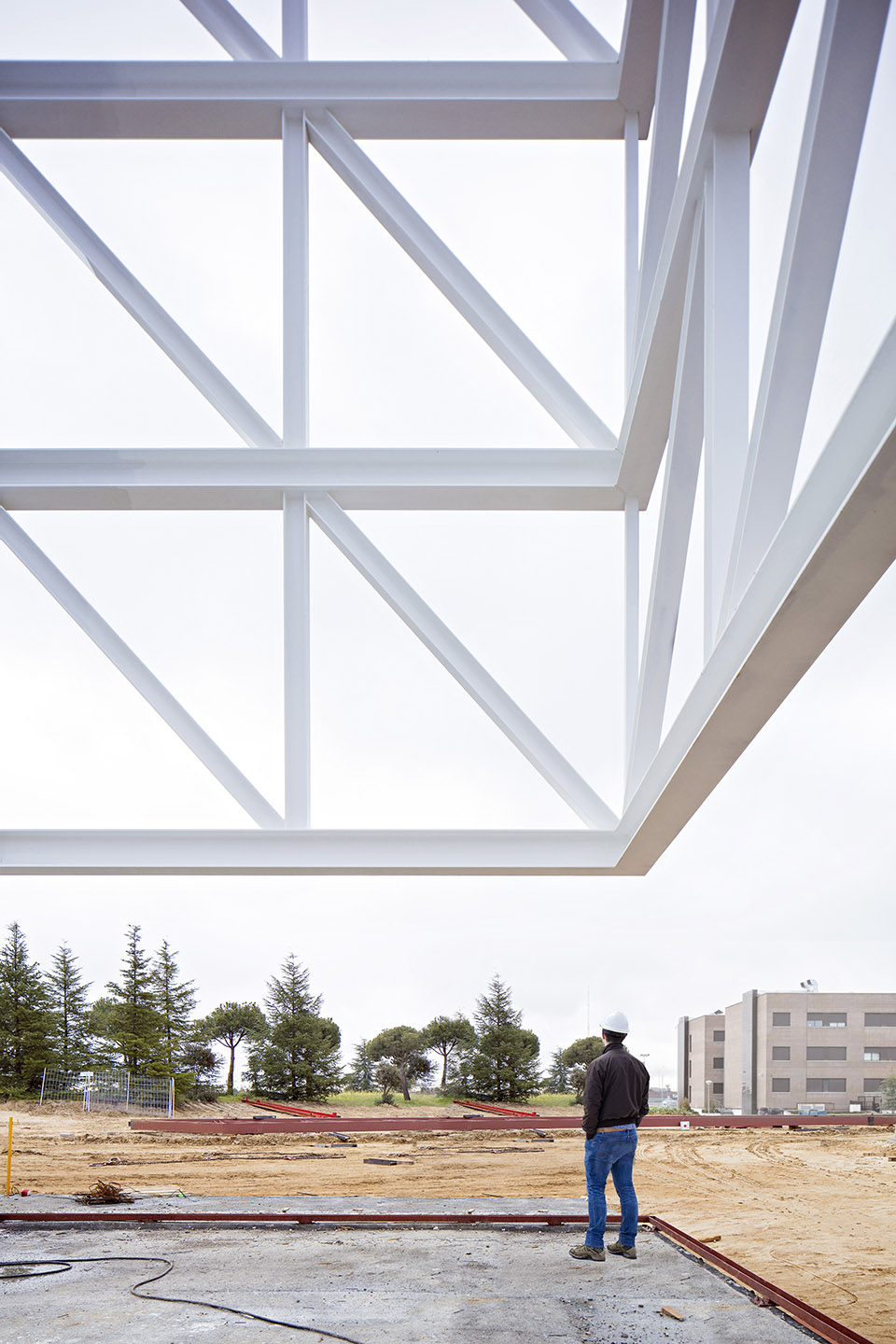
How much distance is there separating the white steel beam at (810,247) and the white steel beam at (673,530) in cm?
110

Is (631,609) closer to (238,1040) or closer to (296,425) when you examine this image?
(296,425)

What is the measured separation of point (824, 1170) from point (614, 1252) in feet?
50.5

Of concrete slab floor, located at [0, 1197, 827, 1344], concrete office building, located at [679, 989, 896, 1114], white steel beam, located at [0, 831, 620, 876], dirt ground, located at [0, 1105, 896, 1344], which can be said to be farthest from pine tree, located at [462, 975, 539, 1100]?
white steel beam, located at [0, 831, 620, 876]

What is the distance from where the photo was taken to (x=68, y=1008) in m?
43.8

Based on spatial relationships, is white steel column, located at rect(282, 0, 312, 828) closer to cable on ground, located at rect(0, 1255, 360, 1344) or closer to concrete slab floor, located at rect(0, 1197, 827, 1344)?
cable on ground, located at rect(0, 1255, 360, 1344)

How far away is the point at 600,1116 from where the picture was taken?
8.74 m

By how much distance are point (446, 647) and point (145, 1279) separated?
5.55m

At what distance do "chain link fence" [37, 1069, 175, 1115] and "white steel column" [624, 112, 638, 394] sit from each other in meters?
35.1

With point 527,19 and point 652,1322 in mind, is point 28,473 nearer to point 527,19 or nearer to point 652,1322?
point 527,19

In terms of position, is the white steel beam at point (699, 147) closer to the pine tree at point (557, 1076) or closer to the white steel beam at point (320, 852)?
the white steel beam at point (320, 852)

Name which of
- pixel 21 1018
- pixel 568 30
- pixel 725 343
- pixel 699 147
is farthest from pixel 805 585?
pixel 21 1018

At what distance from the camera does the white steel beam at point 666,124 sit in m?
4.39

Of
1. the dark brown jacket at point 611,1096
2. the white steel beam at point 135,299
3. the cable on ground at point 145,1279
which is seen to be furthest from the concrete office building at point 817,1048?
the white steel beam at point 135,299

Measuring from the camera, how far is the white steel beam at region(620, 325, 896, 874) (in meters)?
2.16
